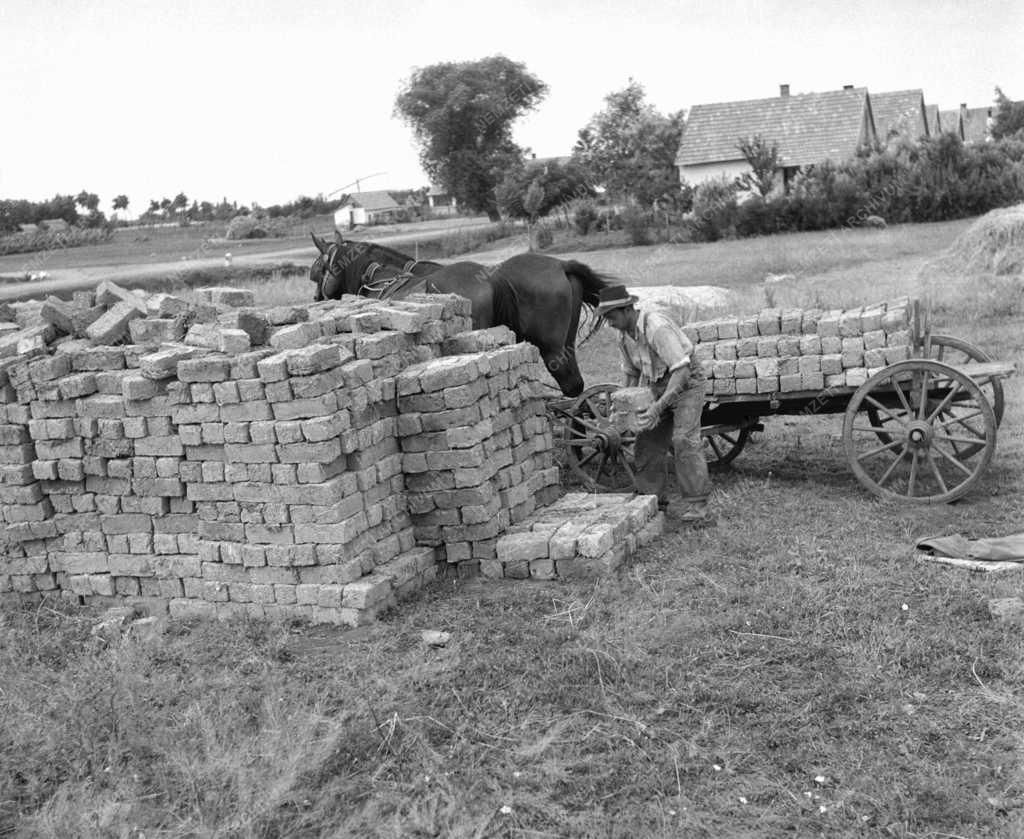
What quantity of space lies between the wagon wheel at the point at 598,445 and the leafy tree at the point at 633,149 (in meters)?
33.2

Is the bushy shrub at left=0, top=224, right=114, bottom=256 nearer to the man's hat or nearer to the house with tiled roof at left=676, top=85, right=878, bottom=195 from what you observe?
the house with tiled roof at left=676, top=85, right=878, bottom=195

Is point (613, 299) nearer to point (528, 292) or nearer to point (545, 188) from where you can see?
point (528, 292)

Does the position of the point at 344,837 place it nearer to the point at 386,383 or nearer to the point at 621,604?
the point at 621,604

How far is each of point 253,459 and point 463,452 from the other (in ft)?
4.37

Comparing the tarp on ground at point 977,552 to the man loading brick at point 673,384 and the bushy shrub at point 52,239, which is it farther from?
the bushy shrub at point 52,239

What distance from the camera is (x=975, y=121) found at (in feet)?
257

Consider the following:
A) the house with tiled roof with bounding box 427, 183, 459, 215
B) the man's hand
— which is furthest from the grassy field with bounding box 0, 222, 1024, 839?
the house with tiled roof with bounding box 427, 183, 459, 215

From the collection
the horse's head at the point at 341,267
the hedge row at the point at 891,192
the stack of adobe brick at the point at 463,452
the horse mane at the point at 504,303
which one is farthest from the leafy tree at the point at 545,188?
the stack of adobe brick at the point at 463,452

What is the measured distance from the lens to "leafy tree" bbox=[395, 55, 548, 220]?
55.1 m

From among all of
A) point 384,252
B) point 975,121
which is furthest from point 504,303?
point 975,121

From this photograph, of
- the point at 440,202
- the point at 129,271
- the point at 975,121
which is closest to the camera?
the point at 129,271

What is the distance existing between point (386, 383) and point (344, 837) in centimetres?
334

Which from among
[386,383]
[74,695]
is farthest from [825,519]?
[74,695]

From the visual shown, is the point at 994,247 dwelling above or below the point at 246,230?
below
